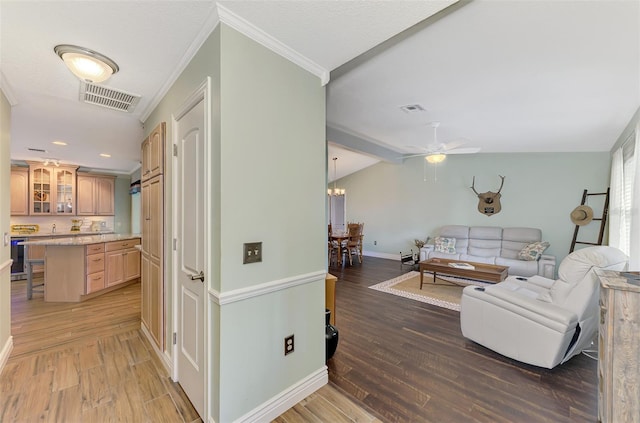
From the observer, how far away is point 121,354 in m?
2.44

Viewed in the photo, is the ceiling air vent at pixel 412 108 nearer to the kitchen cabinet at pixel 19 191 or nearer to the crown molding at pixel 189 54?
the crown molding at pixel 189 54

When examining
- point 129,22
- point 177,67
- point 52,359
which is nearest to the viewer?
point 129,22

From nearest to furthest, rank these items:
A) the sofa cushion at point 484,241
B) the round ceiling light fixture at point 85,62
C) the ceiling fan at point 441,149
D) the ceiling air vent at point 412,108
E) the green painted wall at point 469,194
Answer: the round ceiling light fixture at point 85,62
the ceiling air vent at point 412,108
the ceiling fan at point 441,149
the green painted wall at point 469,194
the sofa cushion at point 484,241

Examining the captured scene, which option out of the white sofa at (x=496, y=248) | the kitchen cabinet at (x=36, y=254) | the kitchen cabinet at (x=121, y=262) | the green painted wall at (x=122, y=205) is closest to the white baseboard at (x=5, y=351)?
the kitchen cabinet at (x=121, y=262)

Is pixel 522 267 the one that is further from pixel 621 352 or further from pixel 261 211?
pixel 261 211

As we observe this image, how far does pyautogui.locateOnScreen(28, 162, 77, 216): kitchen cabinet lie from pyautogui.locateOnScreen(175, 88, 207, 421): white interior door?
5.61 metres

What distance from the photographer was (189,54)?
1.77m

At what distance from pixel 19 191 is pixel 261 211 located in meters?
6.58

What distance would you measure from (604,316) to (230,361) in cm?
219

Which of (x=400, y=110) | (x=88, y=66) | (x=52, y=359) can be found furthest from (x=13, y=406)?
(x=400, y=110)

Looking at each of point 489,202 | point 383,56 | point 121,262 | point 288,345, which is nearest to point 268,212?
point 288,345

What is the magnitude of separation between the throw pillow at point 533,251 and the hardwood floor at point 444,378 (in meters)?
2.88

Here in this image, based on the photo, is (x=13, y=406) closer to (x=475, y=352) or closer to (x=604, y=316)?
(x=475, y=352)

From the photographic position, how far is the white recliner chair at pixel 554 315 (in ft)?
6.70
